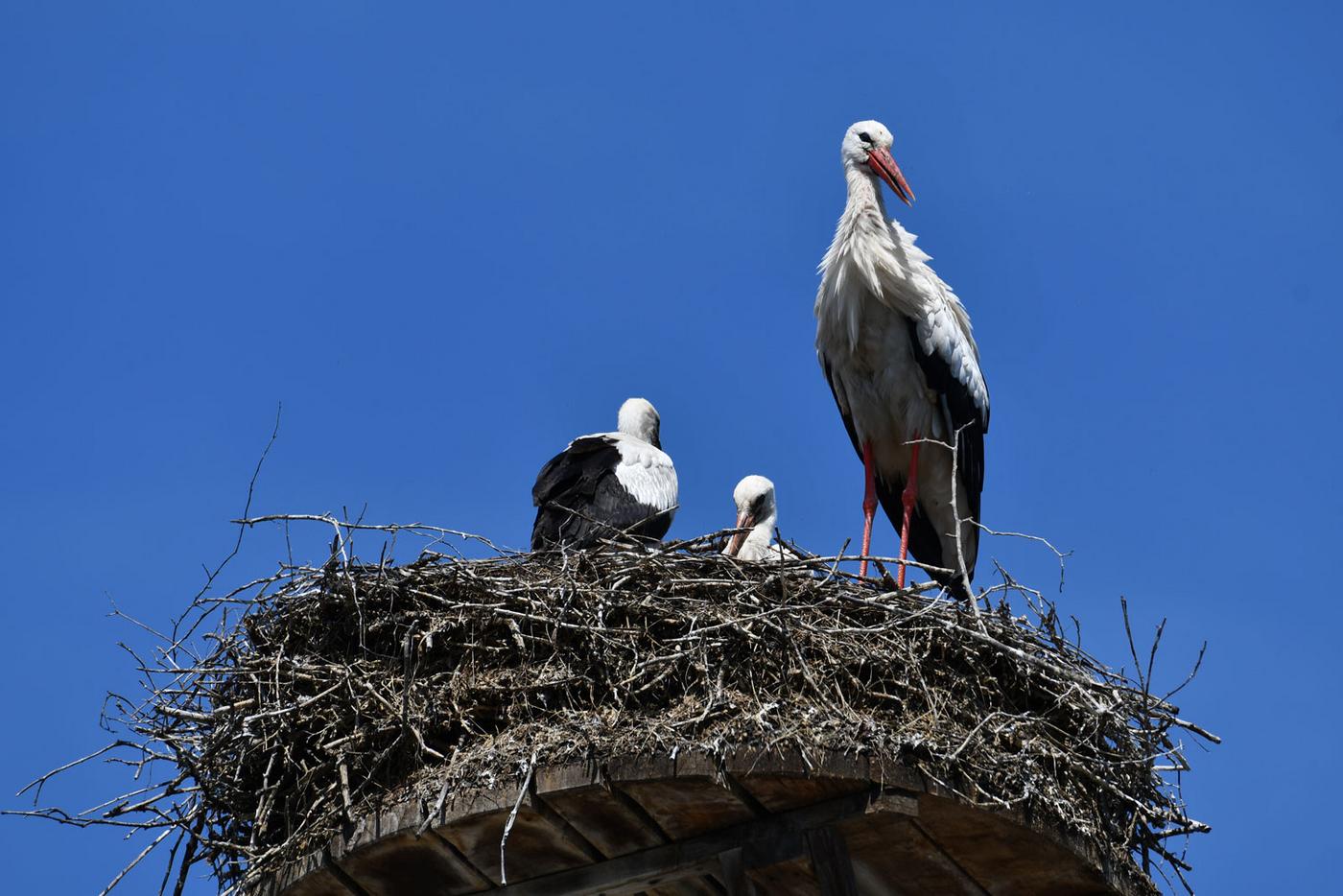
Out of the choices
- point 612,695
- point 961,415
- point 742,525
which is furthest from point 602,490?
point 612,695

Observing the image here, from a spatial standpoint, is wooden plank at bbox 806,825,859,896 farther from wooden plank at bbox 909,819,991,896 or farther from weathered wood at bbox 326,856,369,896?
weathered wood at bbox 326,856,369,896

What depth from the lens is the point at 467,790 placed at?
181 inches

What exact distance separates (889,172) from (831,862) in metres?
3.91

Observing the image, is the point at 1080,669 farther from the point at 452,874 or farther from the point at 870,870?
the point at 452,874

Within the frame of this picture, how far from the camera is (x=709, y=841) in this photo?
4715 mm

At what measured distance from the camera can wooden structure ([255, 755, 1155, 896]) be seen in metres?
4.48

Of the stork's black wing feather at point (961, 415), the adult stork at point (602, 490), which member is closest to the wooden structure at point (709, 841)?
the adult stork at point (602, 490)

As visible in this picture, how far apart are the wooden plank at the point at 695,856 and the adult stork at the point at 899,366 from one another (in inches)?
103

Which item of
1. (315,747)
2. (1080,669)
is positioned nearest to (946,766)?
(1080,669)

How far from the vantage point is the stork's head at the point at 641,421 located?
28.3 feet

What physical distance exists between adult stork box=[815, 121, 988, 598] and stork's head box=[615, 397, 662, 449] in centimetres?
126

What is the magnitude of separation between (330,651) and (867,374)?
10.0 ft

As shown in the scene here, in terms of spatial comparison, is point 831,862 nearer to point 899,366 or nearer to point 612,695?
point 612,695

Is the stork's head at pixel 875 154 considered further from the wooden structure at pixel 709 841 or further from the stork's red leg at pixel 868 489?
the wooden structure at pixel 709 841
